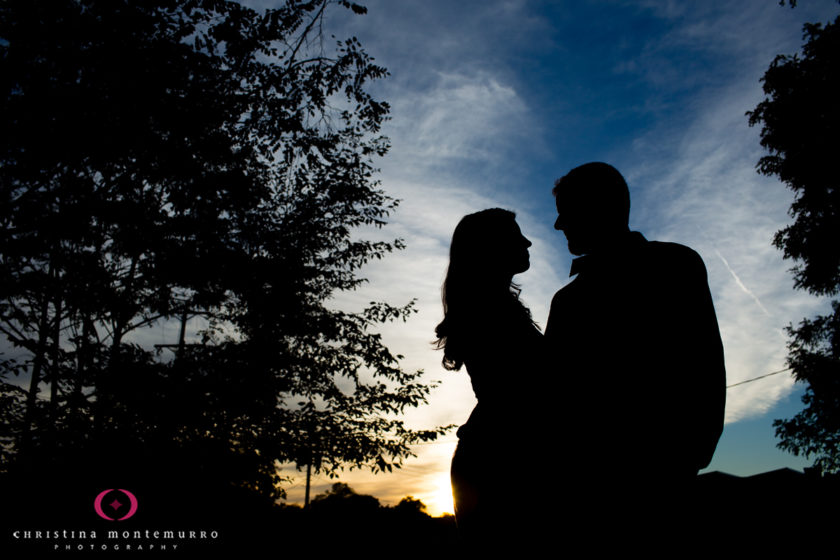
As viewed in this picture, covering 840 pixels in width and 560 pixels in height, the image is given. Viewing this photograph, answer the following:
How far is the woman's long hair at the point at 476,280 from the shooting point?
183 centimetres

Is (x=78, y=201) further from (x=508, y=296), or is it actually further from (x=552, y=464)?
(x=552, y=464)

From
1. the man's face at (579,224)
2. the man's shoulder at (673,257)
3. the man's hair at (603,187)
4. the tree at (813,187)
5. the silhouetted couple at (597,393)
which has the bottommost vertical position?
the silhouetted couple at (597,393)

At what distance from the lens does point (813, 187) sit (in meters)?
11.9

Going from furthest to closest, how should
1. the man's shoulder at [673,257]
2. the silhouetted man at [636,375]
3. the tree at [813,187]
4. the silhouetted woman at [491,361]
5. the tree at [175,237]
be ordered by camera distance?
the tree at [813,187], the tree at [175,237], the silhouetted woman at [491,361], the man's shoulder at [673,257], the silhouetted man at [636,375]

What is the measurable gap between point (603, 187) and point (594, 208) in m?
0.09

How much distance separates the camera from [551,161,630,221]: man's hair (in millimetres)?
1601

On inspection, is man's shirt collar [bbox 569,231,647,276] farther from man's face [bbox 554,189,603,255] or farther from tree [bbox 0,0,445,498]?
tree [bbox 0,0,445,498]

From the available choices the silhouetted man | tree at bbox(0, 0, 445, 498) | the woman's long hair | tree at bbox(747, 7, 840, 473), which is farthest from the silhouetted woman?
tree at bbox(747, 7, 840, 473)

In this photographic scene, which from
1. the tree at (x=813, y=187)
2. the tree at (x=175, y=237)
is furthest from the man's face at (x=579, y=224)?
the tree at (x=813, y=187)

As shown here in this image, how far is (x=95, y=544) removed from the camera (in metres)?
5.98

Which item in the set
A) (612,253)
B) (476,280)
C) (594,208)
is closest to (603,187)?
(594,208)

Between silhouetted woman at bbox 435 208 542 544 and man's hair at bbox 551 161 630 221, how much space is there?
0.42 m

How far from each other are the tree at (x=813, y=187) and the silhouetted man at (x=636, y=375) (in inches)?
560

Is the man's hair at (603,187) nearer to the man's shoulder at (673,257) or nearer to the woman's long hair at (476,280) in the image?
the man's shoulder at (673,257)
